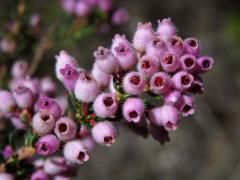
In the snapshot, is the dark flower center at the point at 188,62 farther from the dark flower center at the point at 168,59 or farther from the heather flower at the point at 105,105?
the heather flower at the point at 105,105

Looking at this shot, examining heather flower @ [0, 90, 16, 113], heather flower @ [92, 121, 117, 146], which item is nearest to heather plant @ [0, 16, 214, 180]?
heather flower @ [92, 121, 117, 146]

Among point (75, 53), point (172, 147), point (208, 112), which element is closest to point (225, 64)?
point (208, 112)

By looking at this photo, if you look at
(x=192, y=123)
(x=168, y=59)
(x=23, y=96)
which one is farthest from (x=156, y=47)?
(x=192, y=123)

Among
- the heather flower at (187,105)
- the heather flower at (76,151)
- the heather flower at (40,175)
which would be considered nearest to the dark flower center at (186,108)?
the heather flower at (187,105)

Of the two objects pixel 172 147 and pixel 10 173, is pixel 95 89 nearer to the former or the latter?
pixel 10 173

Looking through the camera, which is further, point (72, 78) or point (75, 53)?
point (75, 53)

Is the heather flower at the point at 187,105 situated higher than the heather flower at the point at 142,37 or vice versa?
the heather flower at the point at 142,37

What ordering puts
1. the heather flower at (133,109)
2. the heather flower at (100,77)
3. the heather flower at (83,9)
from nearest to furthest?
the heather flower at (133,109) < the heather flower at (100,77) < the heather flower at (83,9)
